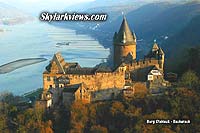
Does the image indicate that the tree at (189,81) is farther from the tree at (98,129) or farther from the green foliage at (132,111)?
the tree at (98,129)

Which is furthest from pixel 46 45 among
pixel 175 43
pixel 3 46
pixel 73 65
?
pixel 73 65

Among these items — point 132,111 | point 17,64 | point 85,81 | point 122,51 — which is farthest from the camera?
point 17,64

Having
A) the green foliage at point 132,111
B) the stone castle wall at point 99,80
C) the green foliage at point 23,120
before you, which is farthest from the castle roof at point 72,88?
the green foliage at point 23,120

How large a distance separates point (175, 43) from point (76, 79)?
1375 inches

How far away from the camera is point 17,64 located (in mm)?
48500

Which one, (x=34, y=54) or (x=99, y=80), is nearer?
(x=99, y=80)

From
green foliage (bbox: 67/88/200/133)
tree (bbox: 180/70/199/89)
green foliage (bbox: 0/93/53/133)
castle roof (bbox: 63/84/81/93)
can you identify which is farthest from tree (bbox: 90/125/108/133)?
tree (bbox: 180/70/199/89)

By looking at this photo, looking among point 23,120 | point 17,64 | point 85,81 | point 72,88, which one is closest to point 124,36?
point 85,81

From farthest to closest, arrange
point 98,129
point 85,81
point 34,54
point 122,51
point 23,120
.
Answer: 1. point 34,54
2. point 122,51
3. point 85,81
4. point 23,120
5. point 98,129

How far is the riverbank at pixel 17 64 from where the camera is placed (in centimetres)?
4572

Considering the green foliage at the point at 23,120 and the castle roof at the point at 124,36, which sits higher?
the castle roof at the point at 124,36

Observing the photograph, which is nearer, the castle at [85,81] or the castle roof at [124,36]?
the castle at [85,81]

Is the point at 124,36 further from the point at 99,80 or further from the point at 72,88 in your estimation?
the point at 72,88

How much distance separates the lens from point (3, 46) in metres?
63.9
